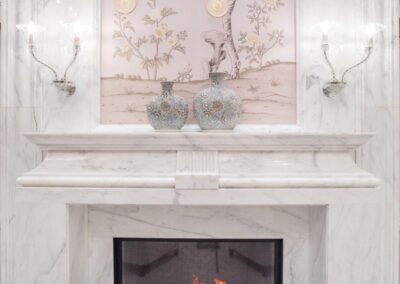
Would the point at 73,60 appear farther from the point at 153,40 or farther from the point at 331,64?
the point at 331,64

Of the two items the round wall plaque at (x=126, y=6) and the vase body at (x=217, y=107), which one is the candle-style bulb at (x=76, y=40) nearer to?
the round wall plaque at (x=126, y=6)

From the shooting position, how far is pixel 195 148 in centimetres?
170

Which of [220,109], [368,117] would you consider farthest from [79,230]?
[368,117]

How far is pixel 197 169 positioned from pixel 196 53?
0.69 metres

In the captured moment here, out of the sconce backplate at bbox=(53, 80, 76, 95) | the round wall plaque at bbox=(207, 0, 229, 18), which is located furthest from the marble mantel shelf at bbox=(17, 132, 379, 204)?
the round wall plaque at bbox=(207, 0, 229, 18)

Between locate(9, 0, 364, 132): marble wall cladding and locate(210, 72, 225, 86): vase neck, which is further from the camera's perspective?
locate(9, 0, 364, 132): marble wall cladding

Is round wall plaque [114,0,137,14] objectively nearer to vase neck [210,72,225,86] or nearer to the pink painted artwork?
the pink painted artwork

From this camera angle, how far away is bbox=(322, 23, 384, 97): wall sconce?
6.18ft

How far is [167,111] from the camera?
1800 mm

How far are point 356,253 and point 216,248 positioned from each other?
68cm

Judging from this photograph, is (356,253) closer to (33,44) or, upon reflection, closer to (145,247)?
(145,247)

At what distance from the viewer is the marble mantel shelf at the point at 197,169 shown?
1638 millimetres

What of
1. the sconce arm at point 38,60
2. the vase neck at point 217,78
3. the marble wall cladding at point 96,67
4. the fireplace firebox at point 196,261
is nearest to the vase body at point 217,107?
the vase neck at point 217,78

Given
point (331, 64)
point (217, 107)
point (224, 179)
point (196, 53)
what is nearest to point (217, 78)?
point (217, 107)
